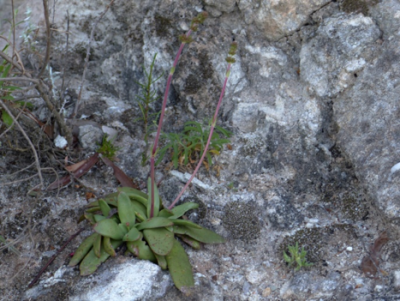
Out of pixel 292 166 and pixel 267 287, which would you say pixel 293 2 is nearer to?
pixel 292 166

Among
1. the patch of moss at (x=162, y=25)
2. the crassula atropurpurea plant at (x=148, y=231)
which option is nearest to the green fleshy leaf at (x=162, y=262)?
the crassula atropurpurea plant at (x=148, y=231)

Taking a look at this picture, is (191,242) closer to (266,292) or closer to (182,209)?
(182,209)

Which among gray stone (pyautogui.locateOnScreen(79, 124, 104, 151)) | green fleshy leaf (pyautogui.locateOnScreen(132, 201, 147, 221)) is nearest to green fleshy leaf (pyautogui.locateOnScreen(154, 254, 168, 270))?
green fleshy leaf (pyautogui.locateOnScreen(132, 201, 147, 221))

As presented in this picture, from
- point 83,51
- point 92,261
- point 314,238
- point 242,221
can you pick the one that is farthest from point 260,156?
point 83,51

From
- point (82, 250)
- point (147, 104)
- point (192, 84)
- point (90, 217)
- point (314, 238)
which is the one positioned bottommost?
point (82, 250)

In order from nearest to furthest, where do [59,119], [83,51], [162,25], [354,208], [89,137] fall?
1. [354,208]
2. [59,119]
3. [89,137]
4. [162,25]
5. [83,51]

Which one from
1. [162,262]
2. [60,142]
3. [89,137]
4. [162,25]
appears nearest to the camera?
[162,262]

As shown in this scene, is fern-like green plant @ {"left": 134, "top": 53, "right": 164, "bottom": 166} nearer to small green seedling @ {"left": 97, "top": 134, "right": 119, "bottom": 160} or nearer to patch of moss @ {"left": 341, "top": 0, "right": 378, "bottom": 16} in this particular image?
small green seedling @ {"left": 97, "top": 134, "right": 119, "bottom": 160}
